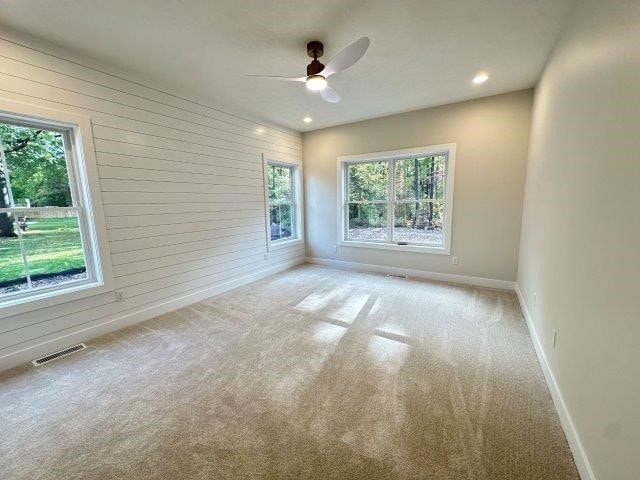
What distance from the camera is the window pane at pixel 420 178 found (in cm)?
426

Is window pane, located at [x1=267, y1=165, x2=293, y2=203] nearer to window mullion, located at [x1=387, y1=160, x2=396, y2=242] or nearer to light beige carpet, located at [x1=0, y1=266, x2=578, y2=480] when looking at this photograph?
window mullion, located at [x1=387, y1=160, x2=396, y2=242]

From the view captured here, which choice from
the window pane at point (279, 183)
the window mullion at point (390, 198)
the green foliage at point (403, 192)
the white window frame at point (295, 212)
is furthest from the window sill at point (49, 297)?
the window mullion at point (390, 198)

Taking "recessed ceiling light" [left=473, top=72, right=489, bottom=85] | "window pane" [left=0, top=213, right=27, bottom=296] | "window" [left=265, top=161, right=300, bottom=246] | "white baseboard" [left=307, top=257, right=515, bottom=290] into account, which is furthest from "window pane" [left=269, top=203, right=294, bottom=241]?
"recessed ceiling light" [left=473, top=72, right=489, bottom=85]

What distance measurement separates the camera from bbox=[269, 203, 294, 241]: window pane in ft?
16.4

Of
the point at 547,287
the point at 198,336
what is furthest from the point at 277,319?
the point at 547,287

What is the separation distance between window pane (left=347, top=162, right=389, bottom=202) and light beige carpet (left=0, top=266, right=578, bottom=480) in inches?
102

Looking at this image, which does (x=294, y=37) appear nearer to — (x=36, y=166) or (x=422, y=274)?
(x=36, y=166)

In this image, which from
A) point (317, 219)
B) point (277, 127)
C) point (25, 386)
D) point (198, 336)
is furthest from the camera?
point (317, 219)

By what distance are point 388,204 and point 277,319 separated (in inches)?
115

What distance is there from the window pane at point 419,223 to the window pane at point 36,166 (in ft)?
14.7

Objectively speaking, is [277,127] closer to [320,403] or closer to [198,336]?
[198,336]

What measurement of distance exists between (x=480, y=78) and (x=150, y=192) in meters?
4.10

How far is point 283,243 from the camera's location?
514 cm

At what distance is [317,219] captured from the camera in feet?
18.0
